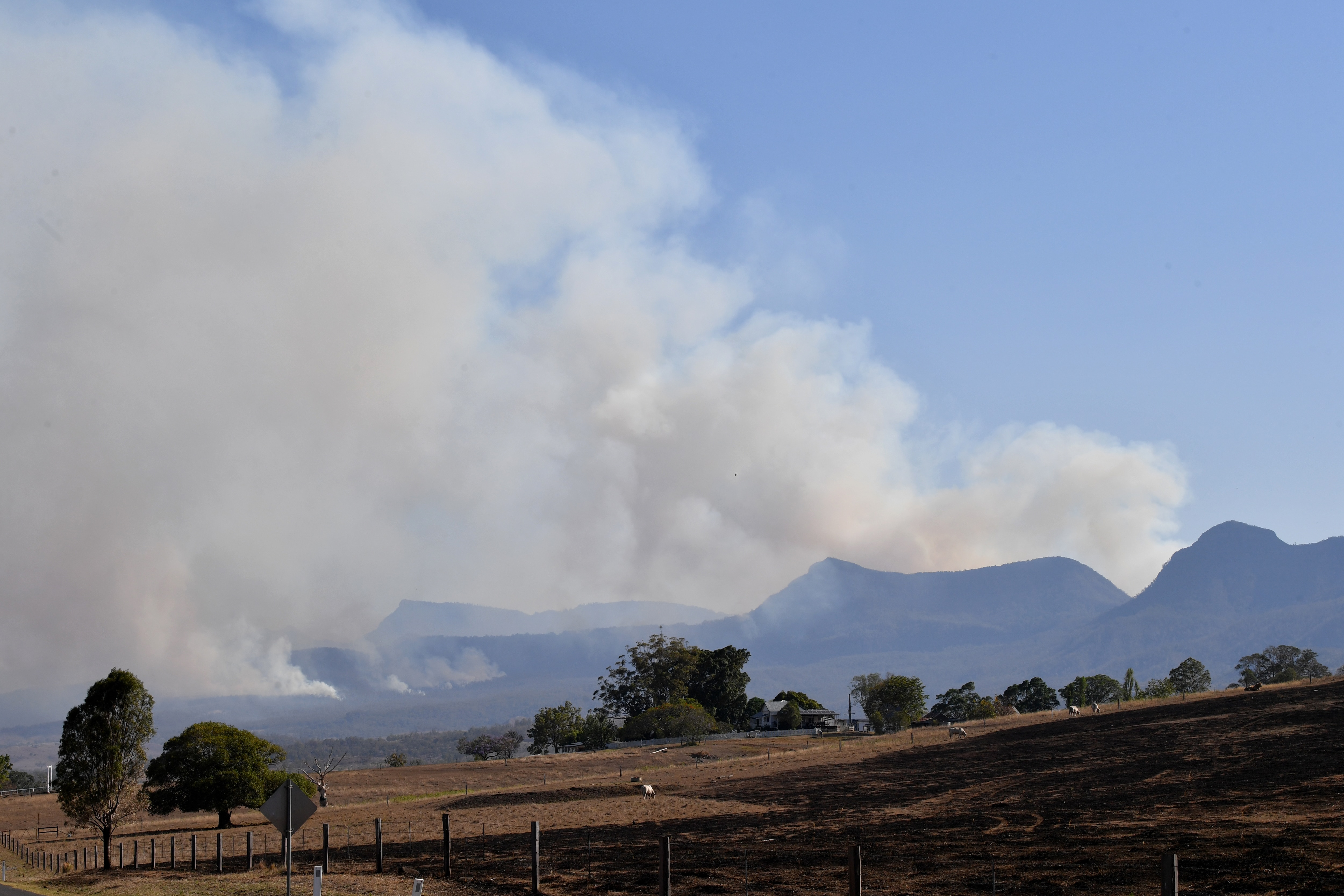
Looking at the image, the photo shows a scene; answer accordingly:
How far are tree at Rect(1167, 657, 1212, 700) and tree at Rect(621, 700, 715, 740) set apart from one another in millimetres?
99573

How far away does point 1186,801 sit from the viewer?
3884 centimetres

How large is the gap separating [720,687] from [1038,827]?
147 meters

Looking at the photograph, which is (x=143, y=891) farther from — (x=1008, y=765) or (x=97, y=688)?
(x=1008, y=765)

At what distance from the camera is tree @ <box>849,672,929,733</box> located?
149 m

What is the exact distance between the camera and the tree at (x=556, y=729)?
155500mm

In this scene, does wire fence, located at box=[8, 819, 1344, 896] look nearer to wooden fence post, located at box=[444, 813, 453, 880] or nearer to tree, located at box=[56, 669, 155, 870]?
wooden fence post, located at box=[444, 813, 453, 880]

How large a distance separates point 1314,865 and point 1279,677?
16905 centimetres

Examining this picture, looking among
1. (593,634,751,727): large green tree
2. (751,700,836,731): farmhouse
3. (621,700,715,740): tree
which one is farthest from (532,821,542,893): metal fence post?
(751,700,836,731): farmhouse

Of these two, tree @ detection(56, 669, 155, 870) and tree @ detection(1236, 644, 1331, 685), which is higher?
tree @ detection(56, 669, 155, 870)

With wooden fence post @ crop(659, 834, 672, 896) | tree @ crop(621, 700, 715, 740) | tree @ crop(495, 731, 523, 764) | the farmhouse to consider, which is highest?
wooden fence post @ crop(659, 834, 672, 896)

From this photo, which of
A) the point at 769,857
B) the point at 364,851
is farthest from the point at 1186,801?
the point at 364,851

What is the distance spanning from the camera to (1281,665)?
179500mm

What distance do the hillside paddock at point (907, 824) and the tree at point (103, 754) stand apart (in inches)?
121

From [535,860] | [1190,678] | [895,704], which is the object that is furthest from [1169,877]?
[1190,678]
